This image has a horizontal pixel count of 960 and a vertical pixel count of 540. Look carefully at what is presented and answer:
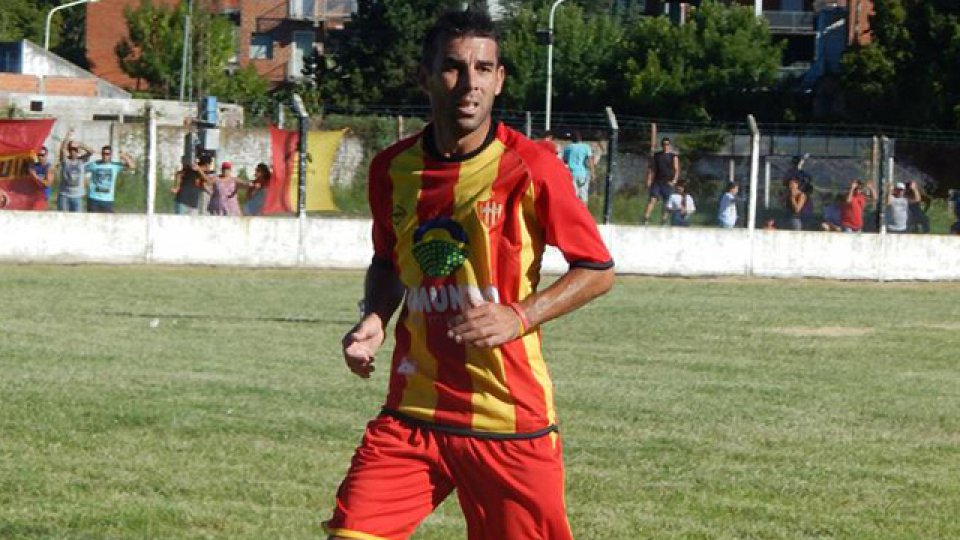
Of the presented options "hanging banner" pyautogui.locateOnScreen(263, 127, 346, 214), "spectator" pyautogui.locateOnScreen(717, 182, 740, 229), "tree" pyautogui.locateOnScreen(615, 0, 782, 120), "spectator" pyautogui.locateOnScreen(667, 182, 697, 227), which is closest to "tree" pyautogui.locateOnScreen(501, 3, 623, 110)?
"tree" pyautogui.locateOnScreen(615, 0, 782, 120)

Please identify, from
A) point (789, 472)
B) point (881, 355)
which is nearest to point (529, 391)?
point (789, 472)

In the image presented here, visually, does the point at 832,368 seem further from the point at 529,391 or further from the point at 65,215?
the point at 65,215

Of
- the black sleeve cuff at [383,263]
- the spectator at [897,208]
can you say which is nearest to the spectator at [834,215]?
the spectator at [897,208]

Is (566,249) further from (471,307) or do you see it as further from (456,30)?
(456,30)

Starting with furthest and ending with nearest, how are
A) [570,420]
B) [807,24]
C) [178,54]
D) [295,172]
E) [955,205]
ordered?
[807,24]
[178,54]
[955,205]
[295,172]
[570,420]

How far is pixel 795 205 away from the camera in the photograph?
2930 centimetres

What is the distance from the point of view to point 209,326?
706 inches

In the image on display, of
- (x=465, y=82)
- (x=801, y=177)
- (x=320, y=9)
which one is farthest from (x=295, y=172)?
(x=320, y=9)

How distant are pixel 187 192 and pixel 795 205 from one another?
29.5 ft

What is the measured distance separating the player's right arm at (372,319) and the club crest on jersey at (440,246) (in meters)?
0.22

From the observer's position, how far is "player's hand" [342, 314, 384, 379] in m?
5.29

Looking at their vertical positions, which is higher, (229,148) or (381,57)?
(381,57)

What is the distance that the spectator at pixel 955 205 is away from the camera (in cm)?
2991

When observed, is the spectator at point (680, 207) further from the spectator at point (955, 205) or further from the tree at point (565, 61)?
the tree at point (565, 61)
